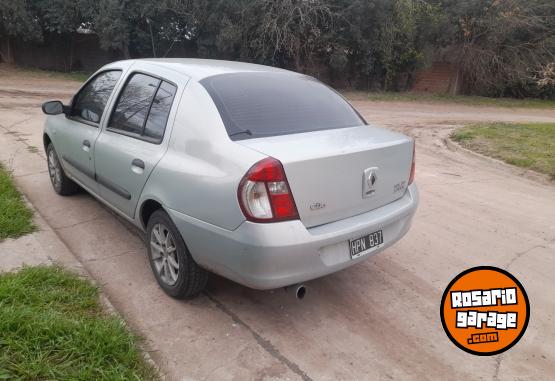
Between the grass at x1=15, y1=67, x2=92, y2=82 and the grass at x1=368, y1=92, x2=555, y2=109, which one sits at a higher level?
the grass at x1=15, y1=67, x2=92, y2=82

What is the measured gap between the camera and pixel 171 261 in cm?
312

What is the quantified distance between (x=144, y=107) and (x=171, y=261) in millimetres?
1201

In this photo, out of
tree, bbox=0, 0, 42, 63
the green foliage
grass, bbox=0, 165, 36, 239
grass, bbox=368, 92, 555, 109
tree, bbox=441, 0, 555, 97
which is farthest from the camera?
grass, bbox=368, 92, 555, 109

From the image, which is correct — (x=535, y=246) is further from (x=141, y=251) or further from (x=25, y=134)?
(x=25, y=134)

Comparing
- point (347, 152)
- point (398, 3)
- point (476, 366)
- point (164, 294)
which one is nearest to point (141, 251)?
point (164, 294)

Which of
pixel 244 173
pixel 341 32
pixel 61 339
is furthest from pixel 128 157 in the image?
pixel 341 32

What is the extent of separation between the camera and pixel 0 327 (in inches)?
98.0

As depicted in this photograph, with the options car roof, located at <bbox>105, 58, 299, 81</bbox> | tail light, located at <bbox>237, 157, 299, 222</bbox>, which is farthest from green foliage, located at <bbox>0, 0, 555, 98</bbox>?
tail light, located at <bbox>237, 157, 299, 222</bbox>

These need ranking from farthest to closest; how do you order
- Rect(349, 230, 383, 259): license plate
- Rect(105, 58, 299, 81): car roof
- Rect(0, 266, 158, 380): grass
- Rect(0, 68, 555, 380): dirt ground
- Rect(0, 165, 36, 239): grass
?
Rect(0, 165, 36, 239): grass, Rect(105, 58, 299, 81): car roof, Rect(349, 230, 383, 259): license plate, Rect(0, 68, 555, 380): dirt ground, Rect(0, 266, 158, 380): grass

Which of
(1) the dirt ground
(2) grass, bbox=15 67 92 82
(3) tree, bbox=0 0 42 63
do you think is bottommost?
(1) the dirt ground

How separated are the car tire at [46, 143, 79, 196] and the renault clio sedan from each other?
4.06ft

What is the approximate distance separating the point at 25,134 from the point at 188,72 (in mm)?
6263

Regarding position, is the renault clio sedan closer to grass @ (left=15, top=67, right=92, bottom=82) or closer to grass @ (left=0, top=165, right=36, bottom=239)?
grass @ (left=0, top=165, right=36, bottom=239)

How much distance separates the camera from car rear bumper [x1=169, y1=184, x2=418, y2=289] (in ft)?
8.16
